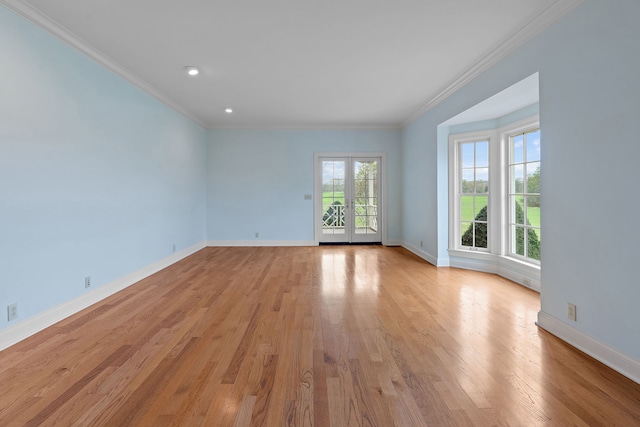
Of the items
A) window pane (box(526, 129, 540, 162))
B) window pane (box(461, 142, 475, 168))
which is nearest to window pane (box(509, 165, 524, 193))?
window pane (box(526, 129, 540, 162))

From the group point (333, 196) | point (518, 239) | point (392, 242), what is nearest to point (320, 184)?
point (333, 196)

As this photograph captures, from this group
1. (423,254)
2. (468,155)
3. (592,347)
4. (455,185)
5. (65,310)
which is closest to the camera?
(592,347)

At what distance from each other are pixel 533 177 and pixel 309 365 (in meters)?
3.59

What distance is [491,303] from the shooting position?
10.9ft

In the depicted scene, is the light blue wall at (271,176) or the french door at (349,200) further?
the french door at (349,200)

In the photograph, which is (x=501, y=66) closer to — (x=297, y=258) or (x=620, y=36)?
(x=620, y=36)

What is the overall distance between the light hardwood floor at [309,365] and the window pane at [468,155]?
6.59 ft

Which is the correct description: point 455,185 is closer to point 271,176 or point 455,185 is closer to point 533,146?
point 533,146

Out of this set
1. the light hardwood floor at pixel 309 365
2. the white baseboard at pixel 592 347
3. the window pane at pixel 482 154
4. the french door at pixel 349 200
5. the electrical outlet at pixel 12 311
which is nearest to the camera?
the light hardwood floor at pixel 309 365

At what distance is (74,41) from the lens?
3.01 meters

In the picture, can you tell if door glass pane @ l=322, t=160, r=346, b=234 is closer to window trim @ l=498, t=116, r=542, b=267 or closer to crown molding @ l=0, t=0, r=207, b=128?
window trim @ l=498, t=116, r=542, b=267

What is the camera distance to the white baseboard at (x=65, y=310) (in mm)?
2425

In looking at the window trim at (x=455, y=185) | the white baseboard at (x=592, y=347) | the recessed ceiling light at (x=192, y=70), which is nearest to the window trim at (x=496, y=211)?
the window trim at (x=455, y=185)

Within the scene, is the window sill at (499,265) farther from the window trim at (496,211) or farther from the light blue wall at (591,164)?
the light blue wall at (591,164)
